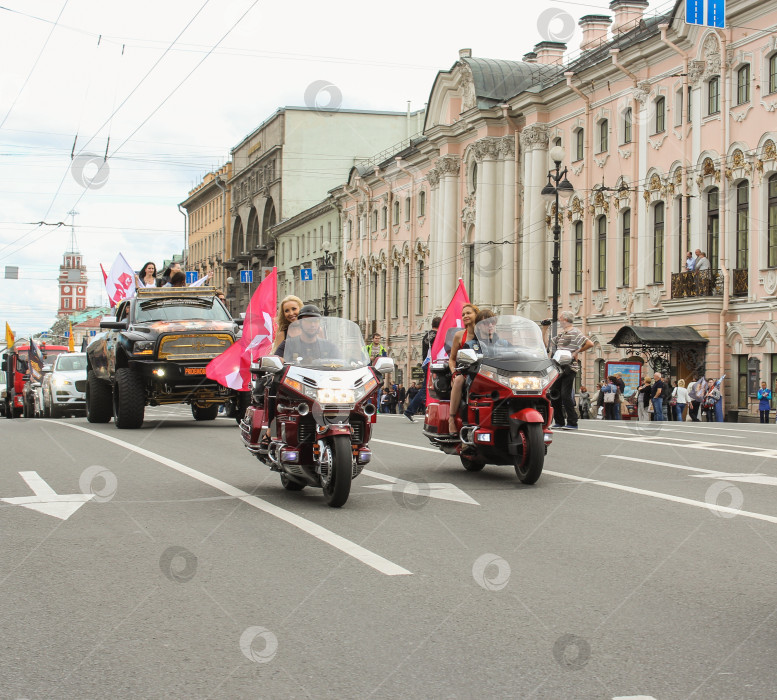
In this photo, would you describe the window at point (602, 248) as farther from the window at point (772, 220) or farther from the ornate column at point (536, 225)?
the window at point (772, 220)

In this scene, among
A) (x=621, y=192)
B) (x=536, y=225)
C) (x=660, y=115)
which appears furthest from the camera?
(x=536, y=225)

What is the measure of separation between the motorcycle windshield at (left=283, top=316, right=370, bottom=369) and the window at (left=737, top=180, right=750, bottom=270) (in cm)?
2755

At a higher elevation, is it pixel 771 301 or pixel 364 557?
pixel 771 301

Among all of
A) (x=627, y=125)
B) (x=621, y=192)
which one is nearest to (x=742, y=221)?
(x=621, y=192)

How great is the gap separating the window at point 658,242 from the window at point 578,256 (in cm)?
542

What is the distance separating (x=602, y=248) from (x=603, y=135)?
4.06 meters

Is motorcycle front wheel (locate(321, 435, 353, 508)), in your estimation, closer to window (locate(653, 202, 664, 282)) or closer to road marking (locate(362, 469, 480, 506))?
road marking (locate(362, 469, 480, 506))

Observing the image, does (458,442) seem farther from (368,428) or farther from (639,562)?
(639,562)

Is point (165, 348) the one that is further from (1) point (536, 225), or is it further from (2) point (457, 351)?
(1) point (536, 225)

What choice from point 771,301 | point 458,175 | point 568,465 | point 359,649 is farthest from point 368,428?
point 458,175

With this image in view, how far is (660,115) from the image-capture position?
39.7 metres

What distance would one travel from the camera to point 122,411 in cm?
1925

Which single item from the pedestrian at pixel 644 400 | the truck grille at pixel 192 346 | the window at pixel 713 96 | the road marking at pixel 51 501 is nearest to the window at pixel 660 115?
the window at pixel 713 96

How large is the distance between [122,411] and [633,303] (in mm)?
25270
